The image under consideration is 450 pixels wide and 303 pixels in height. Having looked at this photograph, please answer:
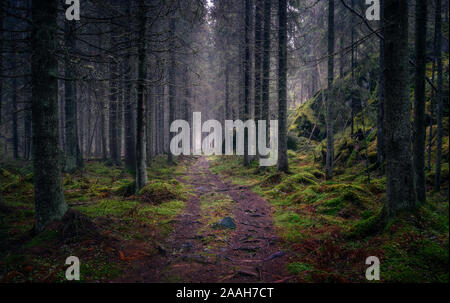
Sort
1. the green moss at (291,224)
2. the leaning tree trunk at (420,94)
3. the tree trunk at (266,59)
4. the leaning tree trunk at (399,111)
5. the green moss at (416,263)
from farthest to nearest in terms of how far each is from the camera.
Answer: the tree trunk at (266,59)
the green moss at (291,224)
the leaning tree trunk at (420,94)
the leaning tree trunk at (399,111)
the green moss at (416,263)

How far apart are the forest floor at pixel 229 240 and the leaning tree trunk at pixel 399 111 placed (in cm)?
47

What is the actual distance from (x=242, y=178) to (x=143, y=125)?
25.2 ft

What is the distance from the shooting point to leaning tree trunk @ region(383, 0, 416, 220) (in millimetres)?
4609

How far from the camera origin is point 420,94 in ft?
17.2

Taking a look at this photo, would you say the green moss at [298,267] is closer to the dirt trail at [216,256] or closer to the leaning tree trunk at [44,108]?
the dirt trail at [216,256]

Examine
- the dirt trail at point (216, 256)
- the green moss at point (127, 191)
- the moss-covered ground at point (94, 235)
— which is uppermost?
the green moss at point (127, 191)

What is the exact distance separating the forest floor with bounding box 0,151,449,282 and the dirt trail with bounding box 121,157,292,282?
0.02m

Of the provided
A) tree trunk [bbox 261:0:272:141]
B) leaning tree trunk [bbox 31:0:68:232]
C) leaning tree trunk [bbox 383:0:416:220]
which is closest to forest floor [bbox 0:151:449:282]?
leaning tree trunk [bbox 383:0:416:220]

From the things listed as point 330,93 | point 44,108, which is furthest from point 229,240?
point 330,93

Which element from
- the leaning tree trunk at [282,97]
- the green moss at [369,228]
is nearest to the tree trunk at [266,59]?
the leaning tree trunk at [282,97]

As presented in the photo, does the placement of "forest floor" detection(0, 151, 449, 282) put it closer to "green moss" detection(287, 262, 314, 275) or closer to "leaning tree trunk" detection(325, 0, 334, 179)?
"green moss" detection(287, 262, 314, 275)

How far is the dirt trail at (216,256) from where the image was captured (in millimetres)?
4121
